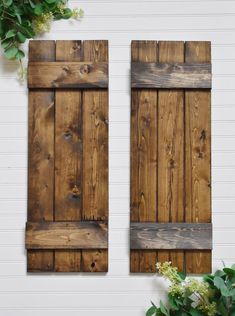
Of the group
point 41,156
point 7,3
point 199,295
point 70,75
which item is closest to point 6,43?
point 7,3

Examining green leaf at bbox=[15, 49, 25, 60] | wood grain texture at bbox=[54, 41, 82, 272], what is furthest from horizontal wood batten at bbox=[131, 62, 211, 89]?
green leaf at bbox=[15, 49, 25, 60]

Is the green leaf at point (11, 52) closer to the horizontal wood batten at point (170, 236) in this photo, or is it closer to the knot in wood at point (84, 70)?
the knot in wood at point (84, 70)

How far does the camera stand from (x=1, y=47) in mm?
2031

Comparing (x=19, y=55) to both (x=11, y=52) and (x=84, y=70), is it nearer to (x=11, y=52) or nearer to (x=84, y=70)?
(x=11, y=52)

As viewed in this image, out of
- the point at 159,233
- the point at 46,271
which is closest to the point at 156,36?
the point at 159,233

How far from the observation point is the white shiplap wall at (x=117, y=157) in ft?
6.53

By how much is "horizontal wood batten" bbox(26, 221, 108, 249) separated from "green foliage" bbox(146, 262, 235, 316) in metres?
0.31

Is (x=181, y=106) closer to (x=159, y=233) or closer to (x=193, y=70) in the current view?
(x=193, y=70)

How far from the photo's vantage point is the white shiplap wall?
1.99m

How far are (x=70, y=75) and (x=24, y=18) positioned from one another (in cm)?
34

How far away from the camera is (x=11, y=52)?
1.97 m

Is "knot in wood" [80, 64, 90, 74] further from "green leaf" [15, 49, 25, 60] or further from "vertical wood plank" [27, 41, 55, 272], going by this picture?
"green leaf" [15, 49, 25, 60]

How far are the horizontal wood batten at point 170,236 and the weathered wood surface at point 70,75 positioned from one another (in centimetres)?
68

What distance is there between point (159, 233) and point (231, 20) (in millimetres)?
1049
